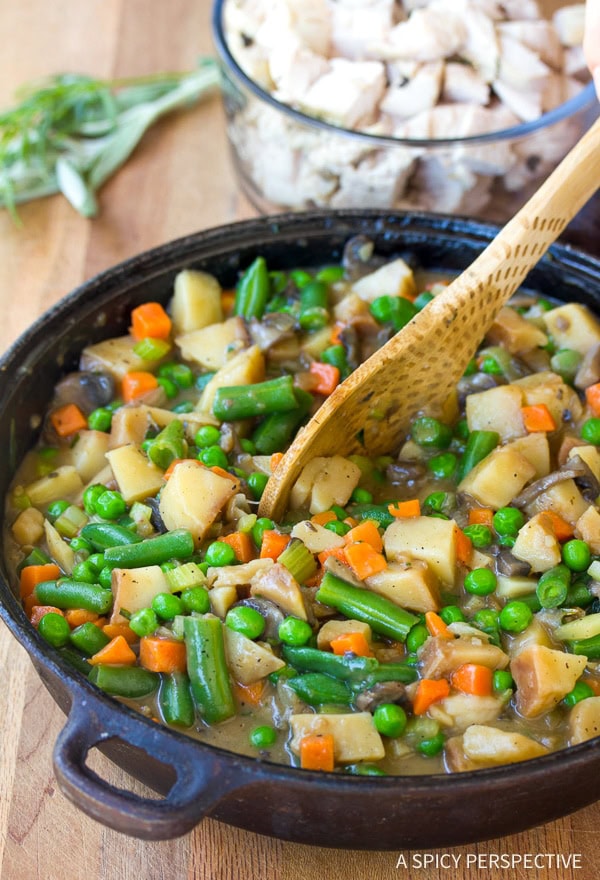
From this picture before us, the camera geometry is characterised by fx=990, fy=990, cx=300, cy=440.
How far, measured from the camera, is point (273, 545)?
112 inches

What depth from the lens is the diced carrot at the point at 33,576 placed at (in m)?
2.92

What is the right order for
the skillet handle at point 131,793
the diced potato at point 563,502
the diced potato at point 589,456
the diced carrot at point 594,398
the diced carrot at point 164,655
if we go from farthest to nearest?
the diced carrot at point 594,398 → the diced potato at point 589,456 → the diced potato at point 563,502 → the diced carrot at point 164,655 → the skillet handle at point 131,793

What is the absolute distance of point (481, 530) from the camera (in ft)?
9.64

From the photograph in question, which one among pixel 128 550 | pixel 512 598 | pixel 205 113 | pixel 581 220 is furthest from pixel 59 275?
pixel 512 598

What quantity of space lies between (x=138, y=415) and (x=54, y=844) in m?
1.33

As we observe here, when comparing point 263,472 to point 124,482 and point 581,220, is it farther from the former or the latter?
point 581,220

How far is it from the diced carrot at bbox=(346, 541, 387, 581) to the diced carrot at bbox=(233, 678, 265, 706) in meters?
0.41

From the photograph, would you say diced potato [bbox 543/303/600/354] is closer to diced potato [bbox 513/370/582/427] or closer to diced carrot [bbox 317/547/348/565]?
diced potato [bbox 513/370/582/427]

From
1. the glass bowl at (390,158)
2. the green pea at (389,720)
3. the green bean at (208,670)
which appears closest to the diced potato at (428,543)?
the green pea at (389,720)

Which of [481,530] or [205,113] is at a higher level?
[205,113]

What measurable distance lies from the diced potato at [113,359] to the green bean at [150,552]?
2.72ft

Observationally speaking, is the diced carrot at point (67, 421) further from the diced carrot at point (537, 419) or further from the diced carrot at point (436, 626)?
the diced carrot at point (537, 419)

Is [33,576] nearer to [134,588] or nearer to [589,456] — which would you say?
[134,588]

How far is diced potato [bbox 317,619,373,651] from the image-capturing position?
8.75ft
